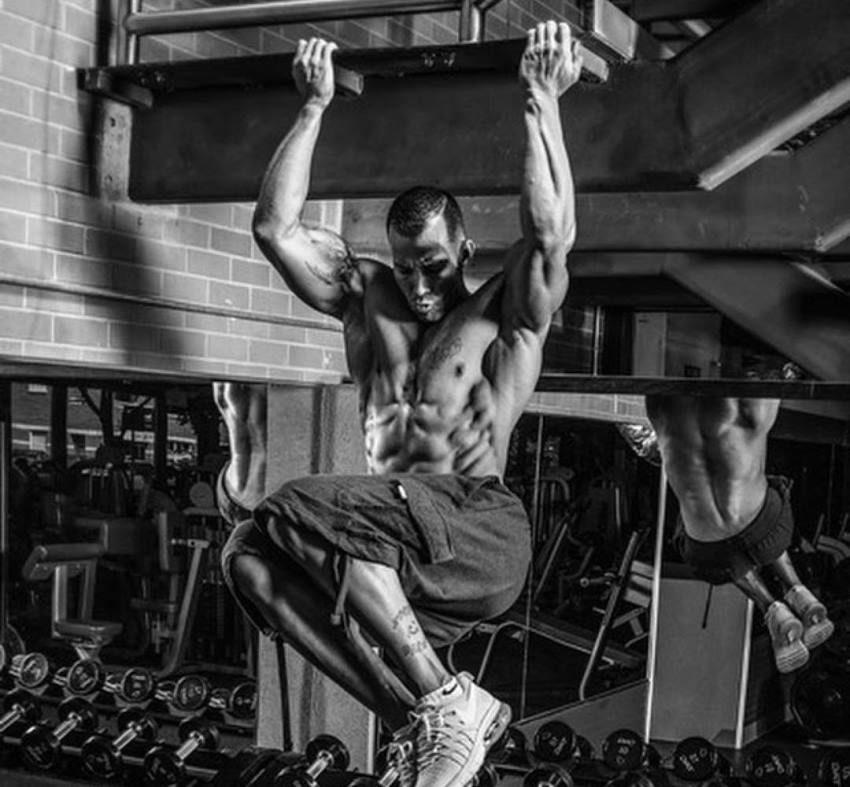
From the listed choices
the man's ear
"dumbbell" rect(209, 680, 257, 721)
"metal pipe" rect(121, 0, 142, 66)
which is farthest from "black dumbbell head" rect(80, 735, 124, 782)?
the man's ear

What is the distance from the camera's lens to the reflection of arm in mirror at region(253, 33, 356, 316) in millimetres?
2598

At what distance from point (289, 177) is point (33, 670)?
8.59 ft

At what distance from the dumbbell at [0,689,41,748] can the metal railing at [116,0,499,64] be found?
7.68 ft

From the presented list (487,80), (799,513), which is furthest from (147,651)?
(487,80)

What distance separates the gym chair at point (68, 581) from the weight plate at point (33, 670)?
0.67 feet

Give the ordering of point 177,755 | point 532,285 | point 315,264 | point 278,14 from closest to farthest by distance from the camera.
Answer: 1. point 532,285
2. point 315,264
3. point 278,14
4. point 177,755

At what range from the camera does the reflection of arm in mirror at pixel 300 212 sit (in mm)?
2598

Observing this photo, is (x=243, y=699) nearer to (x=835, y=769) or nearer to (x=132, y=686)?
(x=132, y=686)

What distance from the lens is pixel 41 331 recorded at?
313 cm

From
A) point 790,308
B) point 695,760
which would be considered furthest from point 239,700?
point 790,308

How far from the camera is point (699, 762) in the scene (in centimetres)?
426

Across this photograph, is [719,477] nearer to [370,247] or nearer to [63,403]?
[370,247]

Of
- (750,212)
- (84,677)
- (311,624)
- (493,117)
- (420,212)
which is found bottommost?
(84,677)

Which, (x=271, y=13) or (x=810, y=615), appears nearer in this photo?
(x=271, y=13)
